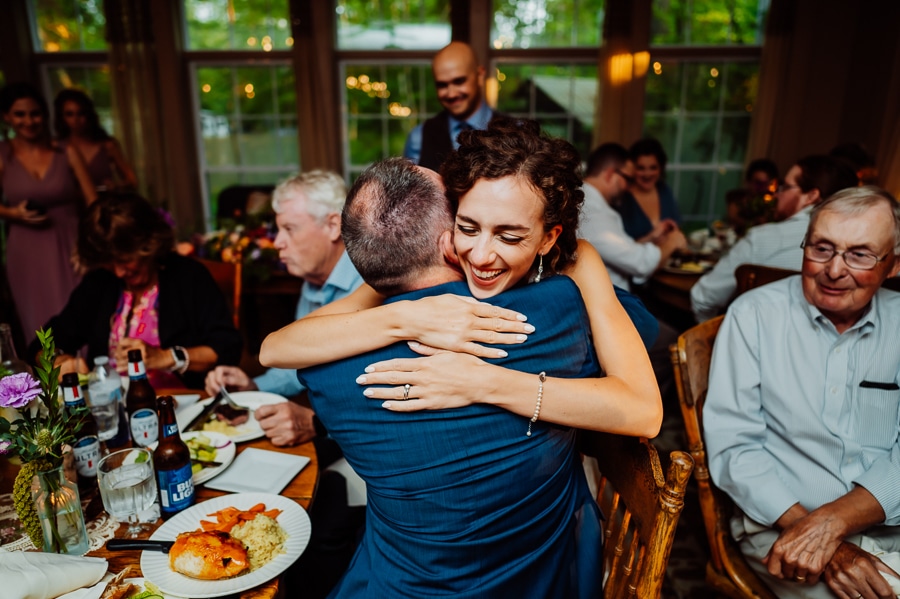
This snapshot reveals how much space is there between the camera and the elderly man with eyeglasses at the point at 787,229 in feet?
8.20

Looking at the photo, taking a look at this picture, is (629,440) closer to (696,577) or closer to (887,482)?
(887,482)

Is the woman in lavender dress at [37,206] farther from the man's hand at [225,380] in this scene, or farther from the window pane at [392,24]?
the window pane at [392,24]

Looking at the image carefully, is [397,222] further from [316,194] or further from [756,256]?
[756,256]

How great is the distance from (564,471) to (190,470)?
822mm

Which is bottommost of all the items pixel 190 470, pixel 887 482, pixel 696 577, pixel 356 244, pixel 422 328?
pixel 696 577

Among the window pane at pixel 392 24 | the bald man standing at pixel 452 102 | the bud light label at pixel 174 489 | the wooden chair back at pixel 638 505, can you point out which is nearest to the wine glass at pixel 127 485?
the bud light label at pixel 174 489

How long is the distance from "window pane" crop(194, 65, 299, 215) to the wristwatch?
4.72m

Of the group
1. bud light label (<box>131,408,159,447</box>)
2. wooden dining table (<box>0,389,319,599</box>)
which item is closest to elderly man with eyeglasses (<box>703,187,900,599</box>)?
wooden dining table (<box>0,389,319,599</box>)

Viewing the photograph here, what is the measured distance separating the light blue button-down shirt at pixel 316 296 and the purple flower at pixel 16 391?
0.82 metres

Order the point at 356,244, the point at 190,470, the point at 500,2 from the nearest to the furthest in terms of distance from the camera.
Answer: the point at 356,244 < the point at 190,470 < the point at 500,2

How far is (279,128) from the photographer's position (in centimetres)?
630

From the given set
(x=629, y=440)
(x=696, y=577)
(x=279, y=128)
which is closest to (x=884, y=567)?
(x=629, y=440)

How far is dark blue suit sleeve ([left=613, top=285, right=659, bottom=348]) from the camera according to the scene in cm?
130

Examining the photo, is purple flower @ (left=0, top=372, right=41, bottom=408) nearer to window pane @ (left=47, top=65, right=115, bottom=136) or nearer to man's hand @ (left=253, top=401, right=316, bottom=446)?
man's hand @ (left=253, top=401, right=316, bottom=446)
